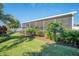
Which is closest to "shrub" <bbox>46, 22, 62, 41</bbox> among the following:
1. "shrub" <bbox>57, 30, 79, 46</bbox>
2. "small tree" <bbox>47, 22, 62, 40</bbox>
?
"small tree" <bbox>47, 22, 62, 40</bbox>

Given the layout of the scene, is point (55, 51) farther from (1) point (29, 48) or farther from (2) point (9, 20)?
(2) point (9, 20)

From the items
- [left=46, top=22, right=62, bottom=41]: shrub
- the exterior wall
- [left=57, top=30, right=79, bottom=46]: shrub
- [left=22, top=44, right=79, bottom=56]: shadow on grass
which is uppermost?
the exterior wall

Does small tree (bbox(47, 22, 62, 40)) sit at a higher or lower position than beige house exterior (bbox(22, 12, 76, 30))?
lower

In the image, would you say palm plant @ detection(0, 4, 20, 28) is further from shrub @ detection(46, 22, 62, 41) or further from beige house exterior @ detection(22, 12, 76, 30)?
shrub @ detection(46, 22, 62, 41)

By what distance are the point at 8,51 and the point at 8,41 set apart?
8.2 inches

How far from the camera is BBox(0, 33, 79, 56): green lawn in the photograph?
6.78 metres

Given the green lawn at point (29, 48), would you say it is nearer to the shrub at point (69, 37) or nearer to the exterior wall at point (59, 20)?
the shrub at point (69, 37)

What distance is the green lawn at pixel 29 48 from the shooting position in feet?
22.2

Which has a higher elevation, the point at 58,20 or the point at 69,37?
the point at 58,20

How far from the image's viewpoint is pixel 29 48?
22.3ft

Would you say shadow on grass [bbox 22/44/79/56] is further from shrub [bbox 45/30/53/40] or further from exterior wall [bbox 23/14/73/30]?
exterior wall [bbox 23/14/73/30]

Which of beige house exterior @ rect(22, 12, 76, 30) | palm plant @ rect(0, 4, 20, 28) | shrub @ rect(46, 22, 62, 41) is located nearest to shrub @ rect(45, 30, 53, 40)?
shrub @ rect(46, 22, 62, 41)

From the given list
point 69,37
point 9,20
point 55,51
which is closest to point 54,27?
point 69,37

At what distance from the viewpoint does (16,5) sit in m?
6.76
